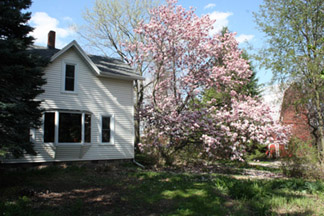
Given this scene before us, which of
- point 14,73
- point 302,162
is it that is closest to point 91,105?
point 14,73

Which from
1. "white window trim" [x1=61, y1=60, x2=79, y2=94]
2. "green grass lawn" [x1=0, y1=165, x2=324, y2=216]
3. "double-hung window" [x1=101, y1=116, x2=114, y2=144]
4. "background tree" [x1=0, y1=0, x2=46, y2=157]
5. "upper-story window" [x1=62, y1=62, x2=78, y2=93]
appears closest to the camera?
"green grass lawn" [x1=0, y1=165, x2=324, y2=216]

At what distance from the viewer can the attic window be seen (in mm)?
13367

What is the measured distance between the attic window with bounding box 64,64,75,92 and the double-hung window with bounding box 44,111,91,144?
1.37 metres

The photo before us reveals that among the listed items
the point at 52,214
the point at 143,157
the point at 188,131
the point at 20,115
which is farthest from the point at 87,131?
the point at 52,214

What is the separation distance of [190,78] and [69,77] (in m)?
6.34

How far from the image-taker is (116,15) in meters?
22.4

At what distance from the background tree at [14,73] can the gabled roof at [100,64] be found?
15.6ft

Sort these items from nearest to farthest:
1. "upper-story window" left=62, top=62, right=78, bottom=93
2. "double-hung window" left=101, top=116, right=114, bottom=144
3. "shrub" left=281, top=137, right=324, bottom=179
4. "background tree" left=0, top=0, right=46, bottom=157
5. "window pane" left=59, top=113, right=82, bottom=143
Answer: "background tree" left=0, top=0, right=46, bottom=157 → "shrub" left=281, top=137, right=324, bottom=179 → "window pane" left=59, top=113, right=82, bottom=143 → "upper-story window" left=62, top=62, right=78, bottom=93 → "double-hung window" left=101, top=116, right=114, bottom=144

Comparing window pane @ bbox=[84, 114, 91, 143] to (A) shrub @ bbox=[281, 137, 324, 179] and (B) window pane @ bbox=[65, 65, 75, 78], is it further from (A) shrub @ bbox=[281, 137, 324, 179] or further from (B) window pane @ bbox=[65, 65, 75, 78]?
(A) shrub @ bbox=[281, 137, 324, 179]

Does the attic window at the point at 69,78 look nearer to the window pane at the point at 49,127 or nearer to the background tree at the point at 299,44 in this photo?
the window pane at the point at 49,127

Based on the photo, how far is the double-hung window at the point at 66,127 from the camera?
12.4m

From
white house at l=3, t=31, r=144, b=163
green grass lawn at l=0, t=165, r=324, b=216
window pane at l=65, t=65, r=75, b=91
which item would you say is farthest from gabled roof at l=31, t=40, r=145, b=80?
green grass lawn at l=0, t=165, r=324, b=216

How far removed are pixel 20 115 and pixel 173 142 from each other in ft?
27.4

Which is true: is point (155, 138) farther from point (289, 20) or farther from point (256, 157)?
point (256, 157)
